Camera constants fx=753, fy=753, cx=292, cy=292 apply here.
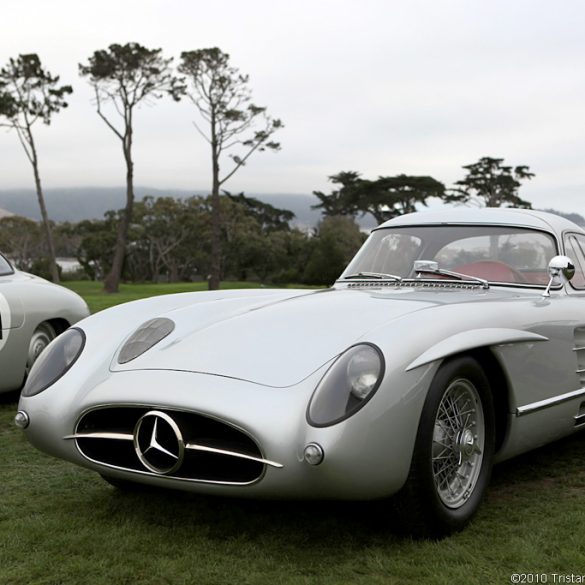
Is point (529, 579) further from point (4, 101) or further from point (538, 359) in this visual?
point (4, 101)

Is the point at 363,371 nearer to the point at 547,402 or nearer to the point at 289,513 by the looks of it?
the point at 289,513

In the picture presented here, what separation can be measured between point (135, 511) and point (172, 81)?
4161 centimetres

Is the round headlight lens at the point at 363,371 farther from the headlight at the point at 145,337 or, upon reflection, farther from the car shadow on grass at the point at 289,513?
the headlight at the point at 145,337

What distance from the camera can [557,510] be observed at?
130 inches

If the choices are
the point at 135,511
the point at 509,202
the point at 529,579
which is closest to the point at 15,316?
the point at 135,511

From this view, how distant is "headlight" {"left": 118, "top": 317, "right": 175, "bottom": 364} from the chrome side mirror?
77.0 inches

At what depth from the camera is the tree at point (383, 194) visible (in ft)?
203

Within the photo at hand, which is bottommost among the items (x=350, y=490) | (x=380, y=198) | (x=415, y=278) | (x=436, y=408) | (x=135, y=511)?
(x=135, y=511)

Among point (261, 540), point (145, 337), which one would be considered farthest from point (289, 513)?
point (145, 337)

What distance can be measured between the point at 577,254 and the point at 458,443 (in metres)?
2.10

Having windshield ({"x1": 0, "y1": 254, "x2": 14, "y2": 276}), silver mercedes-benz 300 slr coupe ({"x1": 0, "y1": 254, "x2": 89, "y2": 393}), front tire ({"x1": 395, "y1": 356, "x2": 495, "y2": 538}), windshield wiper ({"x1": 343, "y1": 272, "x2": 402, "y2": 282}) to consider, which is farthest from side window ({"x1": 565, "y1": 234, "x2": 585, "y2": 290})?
windshield ({"x1": 0, "y1": 254, "x2": 14, "y2": 276})

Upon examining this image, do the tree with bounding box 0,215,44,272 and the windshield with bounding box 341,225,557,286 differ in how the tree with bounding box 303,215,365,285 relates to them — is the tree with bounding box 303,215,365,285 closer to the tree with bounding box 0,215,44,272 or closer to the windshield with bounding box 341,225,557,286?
the tree with bounding box 0,215,44,272

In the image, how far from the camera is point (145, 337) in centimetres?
338

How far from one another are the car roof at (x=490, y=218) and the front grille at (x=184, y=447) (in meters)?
2.30
